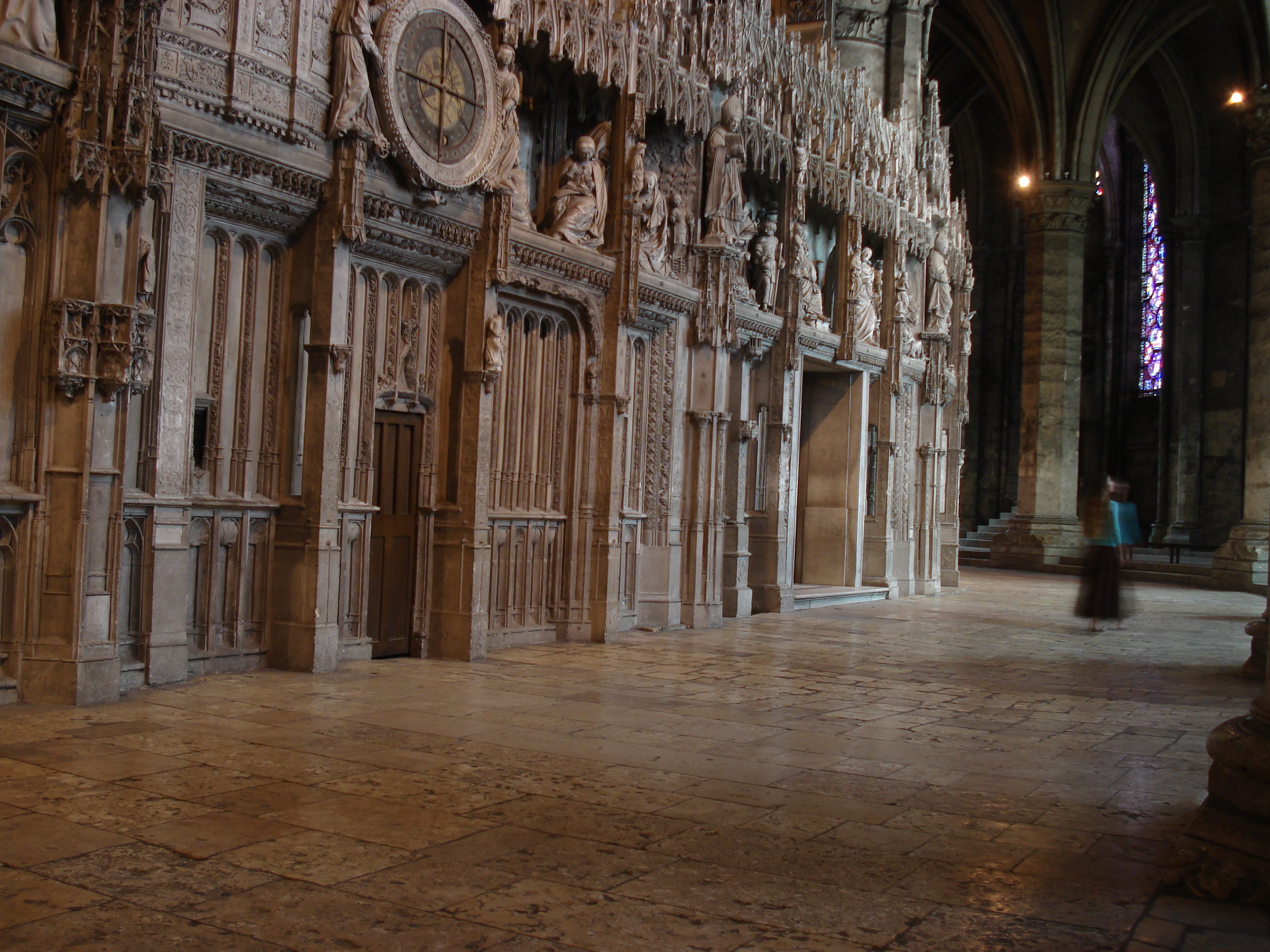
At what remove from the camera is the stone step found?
58.5 feet

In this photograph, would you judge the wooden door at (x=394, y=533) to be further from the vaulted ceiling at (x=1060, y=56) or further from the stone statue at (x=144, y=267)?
the vaulted ceiling at (x=1060, y=56)

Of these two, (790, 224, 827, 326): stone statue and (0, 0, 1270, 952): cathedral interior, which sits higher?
(790, 224, 827, 326): stone statue

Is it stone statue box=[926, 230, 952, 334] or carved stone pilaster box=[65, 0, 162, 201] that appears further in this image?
stone statue box=[926, 230, 952, 334]

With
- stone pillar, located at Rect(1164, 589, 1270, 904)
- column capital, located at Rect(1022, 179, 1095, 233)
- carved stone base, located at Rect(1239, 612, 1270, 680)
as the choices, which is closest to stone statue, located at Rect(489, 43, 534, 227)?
stone pillar, located at Rect(1164, 589, 1270, 904)

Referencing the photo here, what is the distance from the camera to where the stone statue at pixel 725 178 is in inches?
562

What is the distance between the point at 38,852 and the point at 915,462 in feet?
63.4

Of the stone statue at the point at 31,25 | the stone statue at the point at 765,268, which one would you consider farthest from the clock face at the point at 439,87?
the stone statue at the point at 765,268

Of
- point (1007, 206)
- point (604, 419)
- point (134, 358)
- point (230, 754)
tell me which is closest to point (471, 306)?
point (604, 419)

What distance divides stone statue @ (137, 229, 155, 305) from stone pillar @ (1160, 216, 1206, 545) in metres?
31.4

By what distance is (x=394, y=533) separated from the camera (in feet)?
35.7

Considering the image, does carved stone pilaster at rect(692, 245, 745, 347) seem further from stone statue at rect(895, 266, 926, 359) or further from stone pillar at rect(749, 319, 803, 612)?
stone statue at rect(895, 266, 926, 359)

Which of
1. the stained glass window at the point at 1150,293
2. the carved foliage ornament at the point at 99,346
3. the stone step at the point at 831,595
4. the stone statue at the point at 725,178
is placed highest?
the stained glass window at the point at 1150,293

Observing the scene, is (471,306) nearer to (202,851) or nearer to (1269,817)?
(202,851)

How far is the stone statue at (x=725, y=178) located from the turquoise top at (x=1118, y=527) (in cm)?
568
